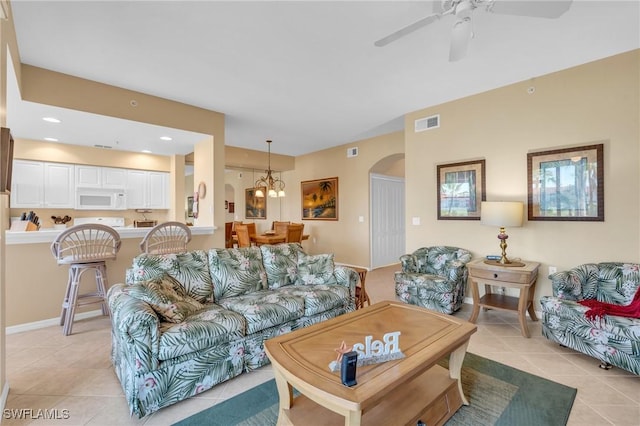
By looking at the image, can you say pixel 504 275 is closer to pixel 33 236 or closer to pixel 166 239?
pixel 166 239

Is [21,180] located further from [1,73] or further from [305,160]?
[305,160]

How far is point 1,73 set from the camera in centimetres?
185

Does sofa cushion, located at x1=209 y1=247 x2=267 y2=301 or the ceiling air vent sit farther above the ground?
Answer: the ceiling air vent

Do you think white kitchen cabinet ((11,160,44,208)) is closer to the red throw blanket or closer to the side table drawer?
the side table drawer

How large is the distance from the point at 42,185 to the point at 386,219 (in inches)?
264

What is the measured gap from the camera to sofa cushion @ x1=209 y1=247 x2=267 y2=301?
2795 mm

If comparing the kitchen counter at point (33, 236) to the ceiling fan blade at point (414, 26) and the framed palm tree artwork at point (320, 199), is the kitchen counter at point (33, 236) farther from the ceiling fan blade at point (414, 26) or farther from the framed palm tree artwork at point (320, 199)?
the framed palm tree artwork at point (320, 199)

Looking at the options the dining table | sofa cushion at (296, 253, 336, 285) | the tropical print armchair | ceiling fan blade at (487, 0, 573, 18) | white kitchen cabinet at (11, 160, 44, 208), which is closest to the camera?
ceiling fan blade at (487, 0, 573, 18)

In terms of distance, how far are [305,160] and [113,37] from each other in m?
5.40

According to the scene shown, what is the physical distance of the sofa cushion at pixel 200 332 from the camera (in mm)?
1865

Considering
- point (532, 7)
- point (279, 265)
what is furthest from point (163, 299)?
point (532, 7)

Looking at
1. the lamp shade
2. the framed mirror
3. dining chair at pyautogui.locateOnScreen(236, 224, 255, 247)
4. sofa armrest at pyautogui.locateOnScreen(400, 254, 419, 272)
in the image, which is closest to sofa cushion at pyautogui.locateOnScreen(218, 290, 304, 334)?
sofa armrest at pyautogui.locateOnScreen(400, 254, 419, 272)

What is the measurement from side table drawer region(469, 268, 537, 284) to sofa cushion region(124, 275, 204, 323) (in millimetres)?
2948

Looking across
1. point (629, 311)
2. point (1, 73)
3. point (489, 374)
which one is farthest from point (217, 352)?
point (629, 311)
